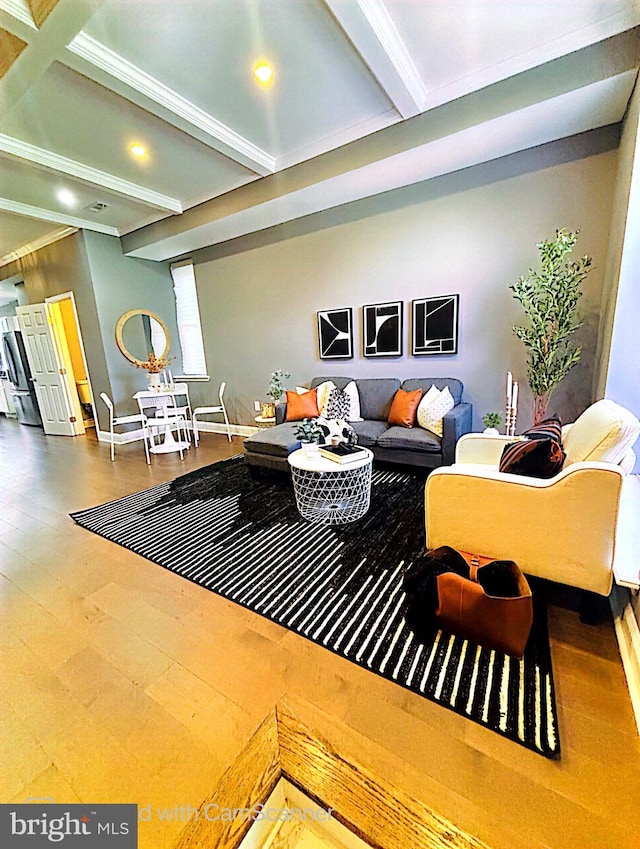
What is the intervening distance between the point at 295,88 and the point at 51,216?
3.76 meters

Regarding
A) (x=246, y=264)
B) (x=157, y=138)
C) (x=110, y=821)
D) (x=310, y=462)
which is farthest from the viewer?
(x=246, y=264)

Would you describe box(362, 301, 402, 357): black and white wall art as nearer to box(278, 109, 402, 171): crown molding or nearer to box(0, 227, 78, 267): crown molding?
box(278, 109, 402, 171): crown molding

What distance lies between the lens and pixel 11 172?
340 centimetres

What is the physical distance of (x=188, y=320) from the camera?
5941 millimetres

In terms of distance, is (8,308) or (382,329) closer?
(382,329)

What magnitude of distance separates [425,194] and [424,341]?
1.42 metres

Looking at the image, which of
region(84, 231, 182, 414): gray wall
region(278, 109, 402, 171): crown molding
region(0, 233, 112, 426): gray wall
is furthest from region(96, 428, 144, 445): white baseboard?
region(278, 109, 402, 171): crown molding

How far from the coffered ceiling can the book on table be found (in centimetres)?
241

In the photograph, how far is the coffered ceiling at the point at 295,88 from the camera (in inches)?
76.1

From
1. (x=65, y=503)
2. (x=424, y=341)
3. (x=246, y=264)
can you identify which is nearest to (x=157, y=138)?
(x=246, y=264)

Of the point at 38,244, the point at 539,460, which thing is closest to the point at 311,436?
the point at 539,460

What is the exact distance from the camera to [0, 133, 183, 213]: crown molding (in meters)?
2.98

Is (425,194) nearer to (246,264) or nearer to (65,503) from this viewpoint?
(246,264)

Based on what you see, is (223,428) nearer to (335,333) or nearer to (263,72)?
(335,333)
